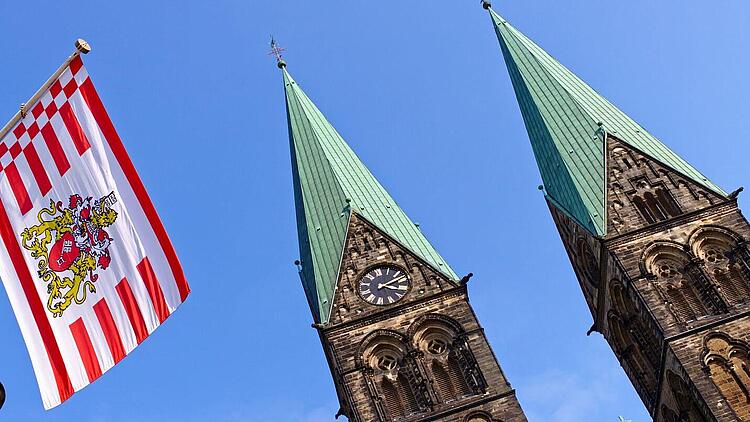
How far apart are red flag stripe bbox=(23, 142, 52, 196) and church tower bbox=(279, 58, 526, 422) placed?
17.1 meters

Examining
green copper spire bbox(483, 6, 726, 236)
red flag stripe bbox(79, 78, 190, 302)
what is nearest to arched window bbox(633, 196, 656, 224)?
green copper spire bbox(483, 6, 726, 236)

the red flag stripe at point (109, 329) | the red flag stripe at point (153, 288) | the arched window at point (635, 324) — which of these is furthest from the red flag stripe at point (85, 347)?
the arched window at point (635, 324)

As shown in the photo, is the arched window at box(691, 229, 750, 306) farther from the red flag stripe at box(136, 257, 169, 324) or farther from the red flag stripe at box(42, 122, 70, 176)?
the red flag stripe at box(42, 122, 70, 176)

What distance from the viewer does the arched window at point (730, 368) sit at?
28.1 metres

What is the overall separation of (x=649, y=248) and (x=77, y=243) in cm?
2060

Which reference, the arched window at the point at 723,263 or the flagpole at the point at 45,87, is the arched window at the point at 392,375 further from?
the flagpole at the point at 45,87

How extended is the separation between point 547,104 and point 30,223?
25.0 meters

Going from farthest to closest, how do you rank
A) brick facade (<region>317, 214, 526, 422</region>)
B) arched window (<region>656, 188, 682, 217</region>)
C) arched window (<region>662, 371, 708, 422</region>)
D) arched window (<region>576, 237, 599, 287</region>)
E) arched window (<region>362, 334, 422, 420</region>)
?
arched window (<region>576, 237, 599, 287</region>) → arched window (<region>656, 188, 682, 217</region>) → arched window (<region>362, 334, 422, 420</region>) → brick facade (<region>317, 214, 526, 422</region>) → arched window (<region>662, 371, 708, 422</region>)

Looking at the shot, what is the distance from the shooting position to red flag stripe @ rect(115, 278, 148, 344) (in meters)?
13.0

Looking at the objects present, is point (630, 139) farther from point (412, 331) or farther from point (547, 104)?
point (412, 331)

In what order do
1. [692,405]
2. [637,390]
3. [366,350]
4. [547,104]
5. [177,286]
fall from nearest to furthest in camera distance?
[177,286] < [692,405] < [366,350] < [637,390] < [547,104]

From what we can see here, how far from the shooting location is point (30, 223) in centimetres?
1361

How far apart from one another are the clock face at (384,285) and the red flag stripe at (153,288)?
61.9 ft

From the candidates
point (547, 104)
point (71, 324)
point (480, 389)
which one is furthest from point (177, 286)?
point (547, 104)
